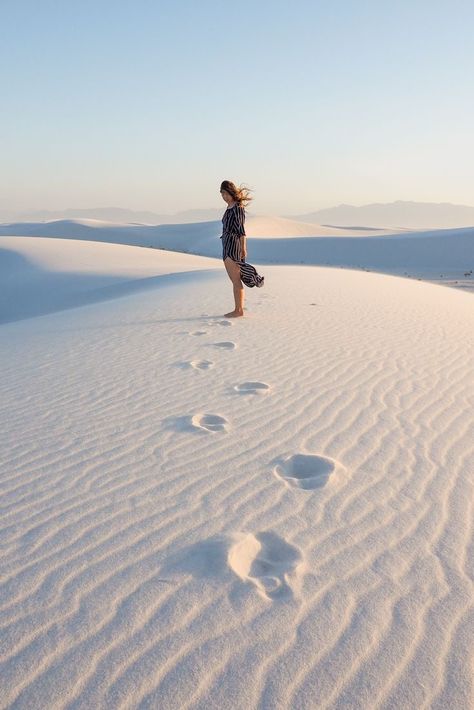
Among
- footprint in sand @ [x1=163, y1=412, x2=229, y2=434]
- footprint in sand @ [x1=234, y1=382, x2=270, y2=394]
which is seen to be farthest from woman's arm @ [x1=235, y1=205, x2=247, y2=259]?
footprint in sand @ [x1=163, y1=412, x2=229, y2=434]

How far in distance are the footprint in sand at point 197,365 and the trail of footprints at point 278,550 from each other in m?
2.19

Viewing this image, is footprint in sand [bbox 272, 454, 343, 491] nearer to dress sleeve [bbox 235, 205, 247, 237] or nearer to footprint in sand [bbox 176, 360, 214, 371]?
footprint in sand [bbox 176, 360, 214, 371]

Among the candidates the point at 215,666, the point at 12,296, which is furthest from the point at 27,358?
the point at 12,296

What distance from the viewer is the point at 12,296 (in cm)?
1438

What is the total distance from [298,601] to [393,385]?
301 centimetres

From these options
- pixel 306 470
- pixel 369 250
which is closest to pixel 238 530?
pixel 306 470

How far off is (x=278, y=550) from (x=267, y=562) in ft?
0.34

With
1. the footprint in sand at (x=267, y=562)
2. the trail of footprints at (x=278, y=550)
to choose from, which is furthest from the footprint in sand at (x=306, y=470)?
A: the footprint in sand at (x=267, y=562)

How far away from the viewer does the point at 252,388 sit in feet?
16.1

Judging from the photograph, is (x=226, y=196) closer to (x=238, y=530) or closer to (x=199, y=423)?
(x=199, y=423)

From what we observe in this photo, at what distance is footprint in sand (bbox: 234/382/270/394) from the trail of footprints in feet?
4.33

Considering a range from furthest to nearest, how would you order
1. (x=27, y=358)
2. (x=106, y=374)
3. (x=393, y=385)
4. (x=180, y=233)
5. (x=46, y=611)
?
(x=180, y=233) < (x=27, y=358) < (x=106, y=374) < (x=393, y=385) < (x=46, y=611)

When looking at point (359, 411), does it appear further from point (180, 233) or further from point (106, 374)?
point (180, 233)

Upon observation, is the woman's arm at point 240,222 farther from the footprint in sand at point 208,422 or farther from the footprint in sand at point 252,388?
the footprint in sand at point 208,422
